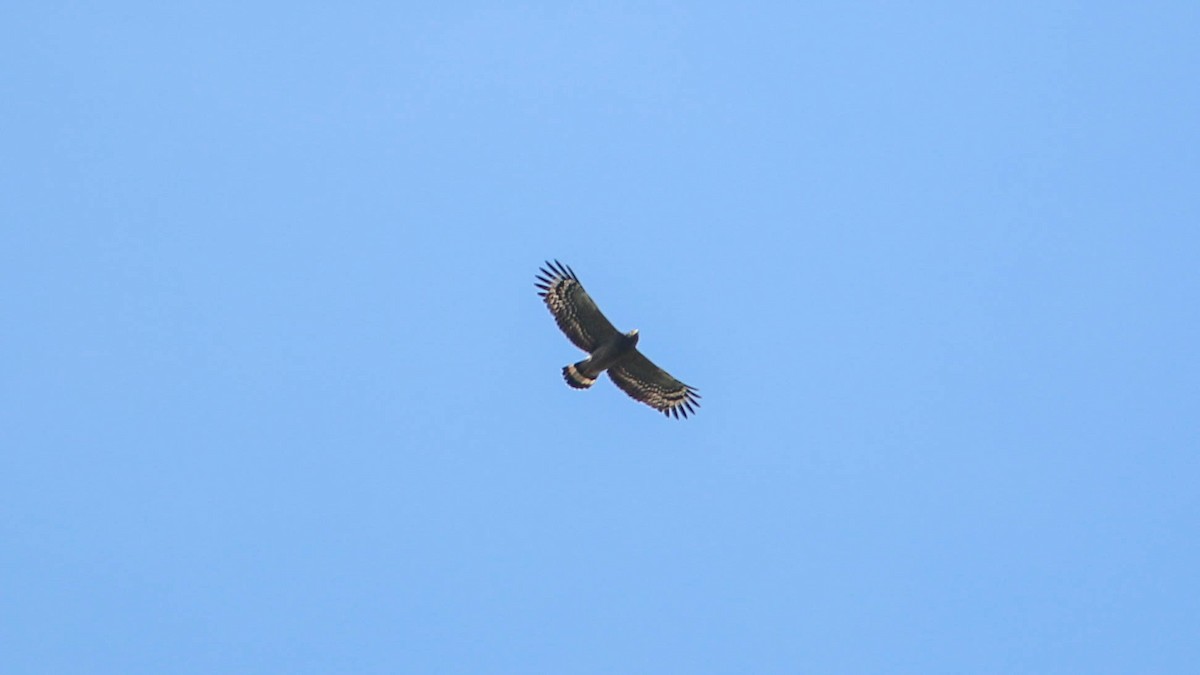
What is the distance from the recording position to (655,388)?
131 feet

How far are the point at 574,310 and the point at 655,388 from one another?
2190 mm

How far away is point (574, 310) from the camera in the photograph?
39.0 metres

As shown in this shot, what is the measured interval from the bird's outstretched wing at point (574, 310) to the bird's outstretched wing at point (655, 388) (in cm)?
81

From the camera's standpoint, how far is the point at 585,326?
3909cm

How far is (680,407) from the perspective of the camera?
40062 millimetres

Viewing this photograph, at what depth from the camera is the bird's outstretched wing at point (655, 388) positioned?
39.8 meters

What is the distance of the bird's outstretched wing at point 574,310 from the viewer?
38875mm

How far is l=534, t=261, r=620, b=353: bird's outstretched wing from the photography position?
3888cm

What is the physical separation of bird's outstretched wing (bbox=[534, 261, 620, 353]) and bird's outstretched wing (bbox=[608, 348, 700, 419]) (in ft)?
2.66

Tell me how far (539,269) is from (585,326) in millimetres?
1258

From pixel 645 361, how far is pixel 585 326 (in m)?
1.24

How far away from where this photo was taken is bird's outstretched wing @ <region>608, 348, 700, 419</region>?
130 ft

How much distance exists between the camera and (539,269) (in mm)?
38906

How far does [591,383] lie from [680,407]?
173 centimetres
